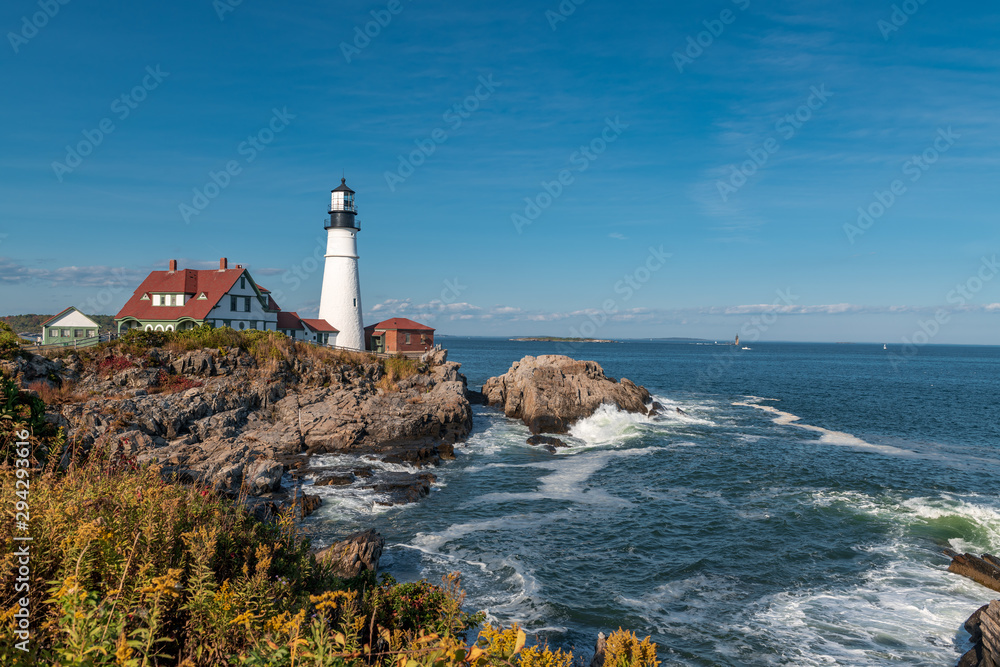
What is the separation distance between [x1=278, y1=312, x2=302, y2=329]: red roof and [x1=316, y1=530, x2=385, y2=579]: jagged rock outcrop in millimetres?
37382

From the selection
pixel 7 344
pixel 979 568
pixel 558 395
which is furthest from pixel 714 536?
pixel 7 344

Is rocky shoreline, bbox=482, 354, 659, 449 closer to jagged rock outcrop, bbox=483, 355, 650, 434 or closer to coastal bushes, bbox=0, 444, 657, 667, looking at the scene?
jagged rock outcrop, bbox=483, 355, 650, 434

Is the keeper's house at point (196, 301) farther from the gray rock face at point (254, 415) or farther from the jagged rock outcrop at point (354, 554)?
the jagged rock outcrop at point (354, 554)

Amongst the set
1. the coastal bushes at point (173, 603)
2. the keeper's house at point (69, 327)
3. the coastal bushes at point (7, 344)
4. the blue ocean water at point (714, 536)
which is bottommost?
the blue ocean water at point (714, 536)

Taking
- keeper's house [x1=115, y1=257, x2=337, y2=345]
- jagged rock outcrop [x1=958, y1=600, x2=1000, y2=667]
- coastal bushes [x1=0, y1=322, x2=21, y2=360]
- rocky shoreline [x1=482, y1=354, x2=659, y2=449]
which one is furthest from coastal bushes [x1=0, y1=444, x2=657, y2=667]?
keeper's house [x1=115, y1=257, x2=337, y2=345]

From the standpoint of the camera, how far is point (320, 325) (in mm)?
48094

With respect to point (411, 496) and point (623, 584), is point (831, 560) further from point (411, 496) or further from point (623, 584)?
point (411, 496)

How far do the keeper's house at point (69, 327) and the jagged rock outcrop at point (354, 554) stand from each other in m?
38.6

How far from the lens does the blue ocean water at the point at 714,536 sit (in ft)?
43.5

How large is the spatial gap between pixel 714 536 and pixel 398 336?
40.5 meters

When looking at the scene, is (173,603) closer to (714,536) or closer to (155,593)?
(155,593)

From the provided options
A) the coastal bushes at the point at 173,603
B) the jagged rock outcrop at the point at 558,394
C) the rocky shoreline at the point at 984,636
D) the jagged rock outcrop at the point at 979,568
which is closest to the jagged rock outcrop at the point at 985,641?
the rocky shoreline at the point at 984,636

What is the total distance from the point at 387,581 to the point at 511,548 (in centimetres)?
758

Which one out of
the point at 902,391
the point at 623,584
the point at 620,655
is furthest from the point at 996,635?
the point at 902,391
